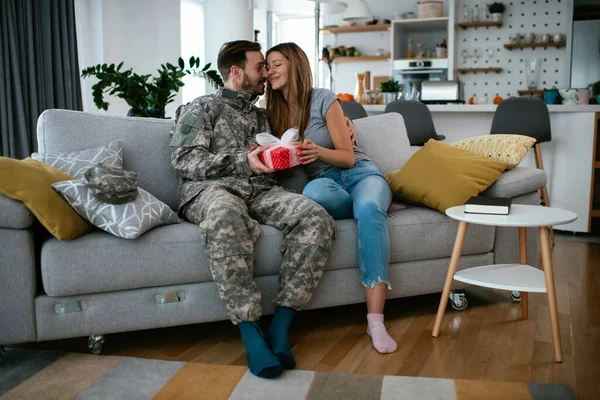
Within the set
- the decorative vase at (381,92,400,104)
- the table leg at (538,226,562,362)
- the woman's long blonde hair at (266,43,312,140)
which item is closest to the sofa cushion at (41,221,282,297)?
the woman's long blonde hair at (266,43,312,140)

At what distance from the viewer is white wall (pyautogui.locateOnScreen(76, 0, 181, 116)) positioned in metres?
5.13

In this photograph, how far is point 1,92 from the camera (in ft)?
13.1

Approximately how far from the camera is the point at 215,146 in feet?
7.82

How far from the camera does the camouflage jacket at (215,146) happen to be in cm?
228

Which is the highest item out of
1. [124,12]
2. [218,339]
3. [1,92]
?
[124,12]

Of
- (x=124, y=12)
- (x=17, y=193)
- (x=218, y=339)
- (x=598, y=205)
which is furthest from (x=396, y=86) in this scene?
(x=17, y=193)

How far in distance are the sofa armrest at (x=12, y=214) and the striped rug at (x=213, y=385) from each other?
458 mm

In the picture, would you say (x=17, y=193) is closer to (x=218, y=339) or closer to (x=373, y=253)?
(x=218, y=339)

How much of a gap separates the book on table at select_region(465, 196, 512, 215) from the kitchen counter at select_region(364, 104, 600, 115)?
2.31m

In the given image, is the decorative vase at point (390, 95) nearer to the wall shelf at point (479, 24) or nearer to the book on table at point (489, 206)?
the wall shelf at point (479, 24)

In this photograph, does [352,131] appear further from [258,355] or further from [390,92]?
[390,92]

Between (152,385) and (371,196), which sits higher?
(371,196)

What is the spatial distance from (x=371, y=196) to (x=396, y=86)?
10.2 feet

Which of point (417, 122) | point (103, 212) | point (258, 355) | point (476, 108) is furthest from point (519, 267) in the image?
point (476, 108)
